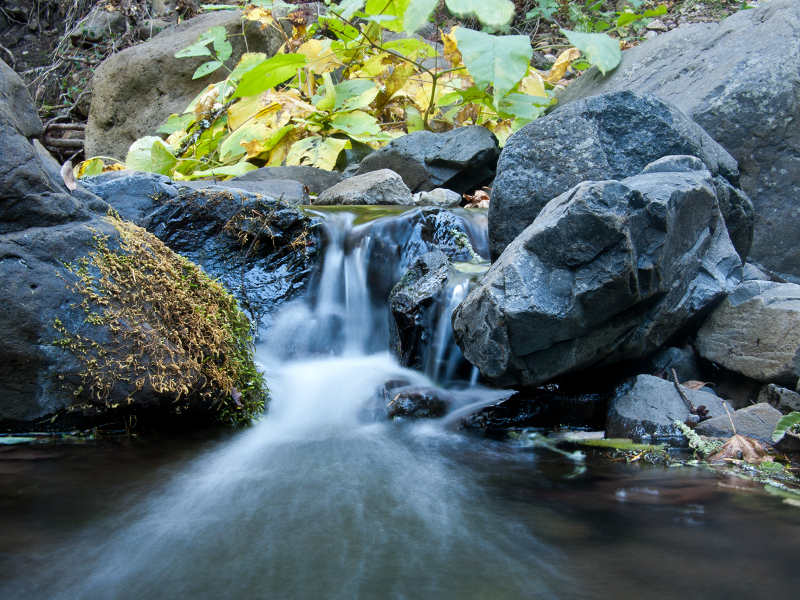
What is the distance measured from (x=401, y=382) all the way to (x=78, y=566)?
2087 mm

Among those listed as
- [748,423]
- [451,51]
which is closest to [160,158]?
[451,51]

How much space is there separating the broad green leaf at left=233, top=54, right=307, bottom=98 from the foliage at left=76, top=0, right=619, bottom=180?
0.01 metres

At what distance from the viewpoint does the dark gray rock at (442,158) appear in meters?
6.30

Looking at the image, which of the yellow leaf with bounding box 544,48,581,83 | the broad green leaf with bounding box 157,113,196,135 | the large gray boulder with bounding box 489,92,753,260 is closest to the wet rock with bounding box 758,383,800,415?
the large gray boulder with bounding box 489,92,753,260

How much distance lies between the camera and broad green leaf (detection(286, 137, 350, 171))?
22.2 ft

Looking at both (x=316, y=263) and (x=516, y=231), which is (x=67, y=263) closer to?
(x=316, y=263)

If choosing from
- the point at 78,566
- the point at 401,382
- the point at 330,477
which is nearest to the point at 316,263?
the point at 401,382

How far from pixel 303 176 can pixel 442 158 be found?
5.20 feet

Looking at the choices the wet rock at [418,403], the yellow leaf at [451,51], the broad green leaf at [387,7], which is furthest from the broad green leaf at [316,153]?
the wet rock at [418,403]

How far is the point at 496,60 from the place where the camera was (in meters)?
4.90

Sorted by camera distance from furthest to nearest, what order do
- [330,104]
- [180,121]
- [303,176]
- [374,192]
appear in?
[180,121] → [330,104] → [303,176] → [374,192]

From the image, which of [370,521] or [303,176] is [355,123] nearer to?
[303,176]

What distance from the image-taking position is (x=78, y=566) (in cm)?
169

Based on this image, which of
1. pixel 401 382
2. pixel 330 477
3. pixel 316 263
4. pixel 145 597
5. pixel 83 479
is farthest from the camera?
pixel 316 263
